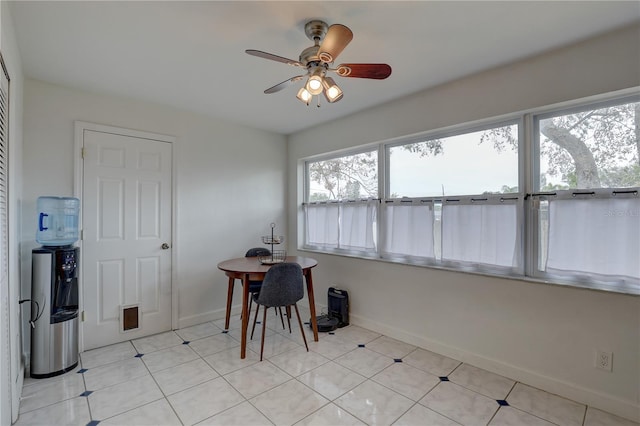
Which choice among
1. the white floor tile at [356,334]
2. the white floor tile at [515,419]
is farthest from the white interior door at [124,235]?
the white floor tile at [515,419]

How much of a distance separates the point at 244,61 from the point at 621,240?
2.96 meters

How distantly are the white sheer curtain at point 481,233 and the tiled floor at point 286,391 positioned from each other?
0.93 metres

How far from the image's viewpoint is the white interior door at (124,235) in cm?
294

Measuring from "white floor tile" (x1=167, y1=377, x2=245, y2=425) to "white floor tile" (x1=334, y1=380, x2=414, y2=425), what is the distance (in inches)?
30.0

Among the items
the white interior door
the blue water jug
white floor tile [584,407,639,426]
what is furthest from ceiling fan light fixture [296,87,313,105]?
white floor tile [584,407,639,426]

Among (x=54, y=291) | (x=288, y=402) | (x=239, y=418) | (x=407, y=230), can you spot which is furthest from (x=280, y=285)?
(x=54, y=291)

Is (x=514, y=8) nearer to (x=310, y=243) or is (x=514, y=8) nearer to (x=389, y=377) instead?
(x=389, y=377)

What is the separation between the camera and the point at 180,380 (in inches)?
94.0

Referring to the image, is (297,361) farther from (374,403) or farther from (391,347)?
(391,347)

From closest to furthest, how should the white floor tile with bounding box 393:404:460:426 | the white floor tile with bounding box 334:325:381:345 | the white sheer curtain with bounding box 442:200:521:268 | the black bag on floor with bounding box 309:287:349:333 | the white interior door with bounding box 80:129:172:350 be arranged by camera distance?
→ the white floor tile with bounding box 393:404:460:426 → the white sheer curtain with bounding box 442:200:521:268 → the white interior door with bounding box 80:129:172:350 → the white floor tile with bounding box 334:325:381:345 → the black bag on floor with bounding box 309:287:349:333

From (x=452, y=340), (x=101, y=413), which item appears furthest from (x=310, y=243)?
(x=101, y=413)

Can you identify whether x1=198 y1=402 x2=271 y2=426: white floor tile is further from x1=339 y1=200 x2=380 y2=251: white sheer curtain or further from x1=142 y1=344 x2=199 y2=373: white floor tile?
x1=339 y1=200 x2=380 y2=251: white sheer curtain

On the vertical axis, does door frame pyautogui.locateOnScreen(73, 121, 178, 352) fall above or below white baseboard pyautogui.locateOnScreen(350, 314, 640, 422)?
above

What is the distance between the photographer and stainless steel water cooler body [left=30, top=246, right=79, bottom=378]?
2422mm
